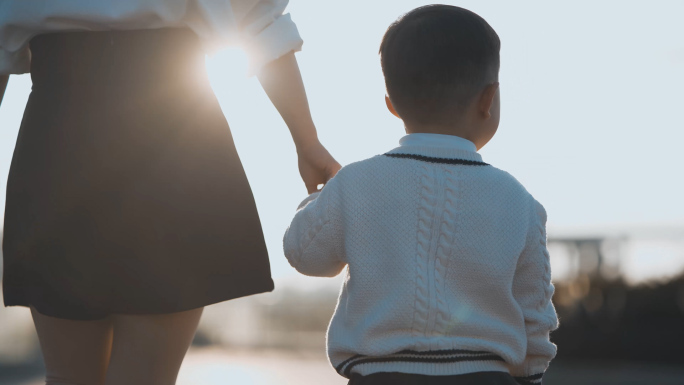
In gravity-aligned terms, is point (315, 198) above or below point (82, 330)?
above

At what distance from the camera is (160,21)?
2.04 m

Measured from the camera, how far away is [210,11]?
6.74 feet

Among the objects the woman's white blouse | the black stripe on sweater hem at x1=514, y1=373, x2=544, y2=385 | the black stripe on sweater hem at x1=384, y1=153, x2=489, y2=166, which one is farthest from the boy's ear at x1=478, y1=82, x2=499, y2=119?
the black stripe on sweater hem at x1=514, y1=373, x2=544, y2=385

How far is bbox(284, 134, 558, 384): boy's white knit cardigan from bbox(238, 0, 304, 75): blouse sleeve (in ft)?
1.24

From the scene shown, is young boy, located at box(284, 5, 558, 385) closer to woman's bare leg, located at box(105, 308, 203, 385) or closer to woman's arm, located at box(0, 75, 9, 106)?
woman's bare leg, located at box(105, 308, 203, 385)

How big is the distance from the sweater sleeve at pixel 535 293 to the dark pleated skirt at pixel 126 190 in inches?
23.7

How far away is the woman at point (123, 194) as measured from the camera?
1.96 m

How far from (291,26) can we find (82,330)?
905mm

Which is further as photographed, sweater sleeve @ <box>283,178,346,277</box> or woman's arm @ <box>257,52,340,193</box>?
woman's arm @ <box>257,52,340,193</box>

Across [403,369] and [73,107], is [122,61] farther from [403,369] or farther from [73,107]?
[403,369]

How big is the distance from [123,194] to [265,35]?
0.55 m

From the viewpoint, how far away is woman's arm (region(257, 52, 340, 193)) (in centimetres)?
225

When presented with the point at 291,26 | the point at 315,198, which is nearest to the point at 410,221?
the point at 315,198

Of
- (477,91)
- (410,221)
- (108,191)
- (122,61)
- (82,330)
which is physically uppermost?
(122,61)
